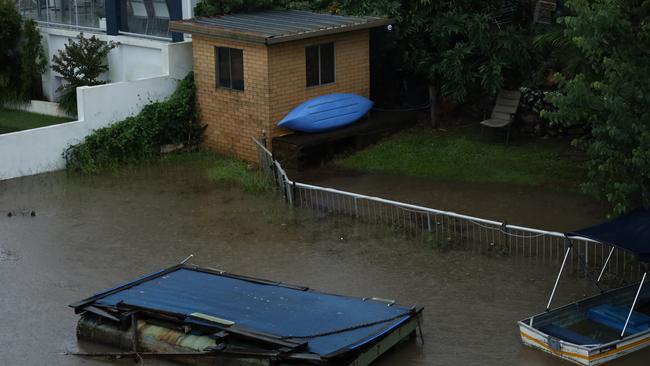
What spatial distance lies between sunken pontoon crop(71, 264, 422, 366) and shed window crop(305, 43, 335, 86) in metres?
8.68

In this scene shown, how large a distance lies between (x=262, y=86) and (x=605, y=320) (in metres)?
10.2

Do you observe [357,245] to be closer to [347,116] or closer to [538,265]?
[538,265]

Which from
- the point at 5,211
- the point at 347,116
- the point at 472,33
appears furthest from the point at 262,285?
the point at 472,33

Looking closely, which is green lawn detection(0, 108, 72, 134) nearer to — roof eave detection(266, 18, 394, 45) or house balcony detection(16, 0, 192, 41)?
house balcony detection(16, 0, 192, 41)

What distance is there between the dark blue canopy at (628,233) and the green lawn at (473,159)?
5.69 meters

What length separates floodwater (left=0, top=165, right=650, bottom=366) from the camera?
43.4ft

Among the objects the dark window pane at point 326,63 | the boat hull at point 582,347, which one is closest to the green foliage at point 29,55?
the dark window pane at point 326,63

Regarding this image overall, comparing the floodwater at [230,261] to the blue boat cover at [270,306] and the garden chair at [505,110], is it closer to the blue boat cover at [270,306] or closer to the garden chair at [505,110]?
the blue boat cover at [270,306]

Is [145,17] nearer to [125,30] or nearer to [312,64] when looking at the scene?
[125,30]

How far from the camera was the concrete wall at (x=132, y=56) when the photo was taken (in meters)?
23.1

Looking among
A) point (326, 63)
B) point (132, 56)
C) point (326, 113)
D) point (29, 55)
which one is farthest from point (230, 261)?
point (29, 55)

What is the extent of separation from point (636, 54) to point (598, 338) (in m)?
3.95

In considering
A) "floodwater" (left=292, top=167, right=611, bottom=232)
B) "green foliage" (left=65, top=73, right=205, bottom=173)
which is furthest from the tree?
"green foliage" (left=65, top=73, right=205, bottom=173)

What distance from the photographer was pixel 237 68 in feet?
71.6
